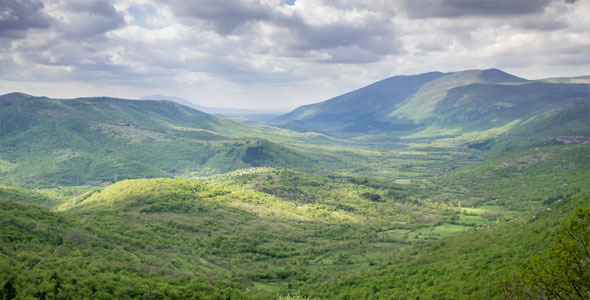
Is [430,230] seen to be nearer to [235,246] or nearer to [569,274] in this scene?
[235,246]

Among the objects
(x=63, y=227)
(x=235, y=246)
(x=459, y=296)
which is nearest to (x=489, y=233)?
(x=459, y=296)

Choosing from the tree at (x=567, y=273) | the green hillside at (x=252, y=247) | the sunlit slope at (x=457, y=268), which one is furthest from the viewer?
the green hillside at (x=252, y=247)

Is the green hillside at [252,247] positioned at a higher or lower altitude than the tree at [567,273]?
lower

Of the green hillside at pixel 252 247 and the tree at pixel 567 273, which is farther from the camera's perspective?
the green hillside at pixel 252 247

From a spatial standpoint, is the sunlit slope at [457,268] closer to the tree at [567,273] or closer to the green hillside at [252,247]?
the green hillside at [252,247]

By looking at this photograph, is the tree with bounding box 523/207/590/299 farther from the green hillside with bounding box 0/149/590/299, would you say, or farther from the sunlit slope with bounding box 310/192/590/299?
the sunlit slope with bounding box 310/192/590/299

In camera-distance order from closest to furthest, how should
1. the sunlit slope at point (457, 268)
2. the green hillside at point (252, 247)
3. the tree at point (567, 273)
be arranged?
the tree at point (567, 273)
the sunlit slope at point (457, 268)
the green hillside at point (252, 247)

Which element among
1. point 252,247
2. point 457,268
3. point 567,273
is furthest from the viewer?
point 252,247

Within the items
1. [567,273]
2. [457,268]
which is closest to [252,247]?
[457,268]

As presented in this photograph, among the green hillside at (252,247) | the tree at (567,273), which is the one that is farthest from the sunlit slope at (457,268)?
the tree at (567,273)

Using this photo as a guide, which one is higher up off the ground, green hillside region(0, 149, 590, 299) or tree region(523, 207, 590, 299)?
tree region(523, 207, 590, 299)

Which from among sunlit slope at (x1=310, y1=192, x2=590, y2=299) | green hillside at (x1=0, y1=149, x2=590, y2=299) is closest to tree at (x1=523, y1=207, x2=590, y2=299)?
green hillside at (x1=0, y1=149, x2=590, y2=299)

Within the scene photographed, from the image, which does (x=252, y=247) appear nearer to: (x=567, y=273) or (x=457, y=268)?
(x=457, y=268)
